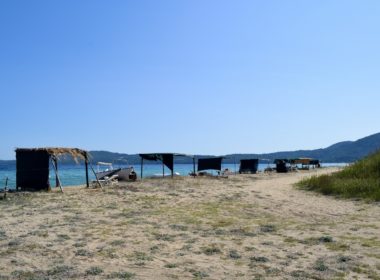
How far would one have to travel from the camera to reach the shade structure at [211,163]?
1412 inches

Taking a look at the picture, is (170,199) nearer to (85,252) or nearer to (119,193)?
(119,193)

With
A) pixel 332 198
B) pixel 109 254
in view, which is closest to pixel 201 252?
pixel 109 254

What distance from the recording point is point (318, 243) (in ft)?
28.5

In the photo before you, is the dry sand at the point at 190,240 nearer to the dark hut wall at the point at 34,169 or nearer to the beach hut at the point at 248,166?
the dark hut wall at the point at 34,169

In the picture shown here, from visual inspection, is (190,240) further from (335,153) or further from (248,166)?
(335,153)

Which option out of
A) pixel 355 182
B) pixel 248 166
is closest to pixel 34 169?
pixel 355 182

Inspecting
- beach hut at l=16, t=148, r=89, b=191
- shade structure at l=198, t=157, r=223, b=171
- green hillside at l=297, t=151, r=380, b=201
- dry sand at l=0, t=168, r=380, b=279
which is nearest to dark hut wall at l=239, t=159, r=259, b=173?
shade structure at l=198, t=157, r=223, b=171

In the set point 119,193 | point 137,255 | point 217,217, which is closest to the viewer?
point 137,255

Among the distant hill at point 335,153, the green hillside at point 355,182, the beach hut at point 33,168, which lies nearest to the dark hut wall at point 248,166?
the green hillside at point 355,182

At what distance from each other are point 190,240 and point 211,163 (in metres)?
27.2

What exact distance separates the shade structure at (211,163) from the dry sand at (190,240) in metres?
19.9

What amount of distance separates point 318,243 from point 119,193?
1224 centimetres

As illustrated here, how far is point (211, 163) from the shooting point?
3628 centimetres

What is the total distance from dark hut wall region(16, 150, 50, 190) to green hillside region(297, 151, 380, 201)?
12.7m
